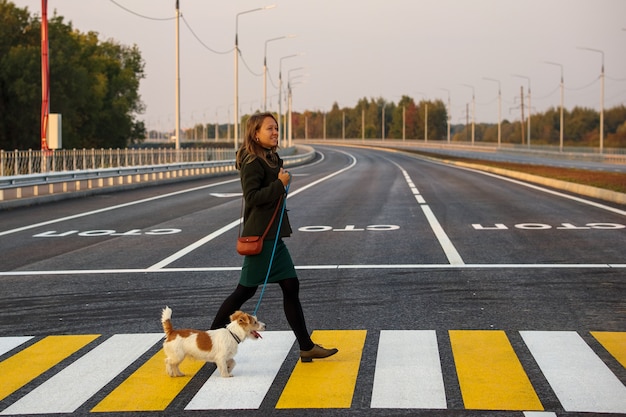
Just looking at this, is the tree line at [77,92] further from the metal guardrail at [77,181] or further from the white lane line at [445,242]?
the white lane line at [445,242]

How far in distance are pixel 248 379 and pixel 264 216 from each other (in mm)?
1178

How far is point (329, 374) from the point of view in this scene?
660 centimetres

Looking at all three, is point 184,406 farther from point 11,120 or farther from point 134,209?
point 11,120

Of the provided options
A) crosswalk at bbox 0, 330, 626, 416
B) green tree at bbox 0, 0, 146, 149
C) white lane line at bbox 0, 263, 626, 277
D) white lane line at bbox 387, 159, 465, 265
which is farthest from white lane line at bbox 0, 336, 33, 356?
green tree at bbox 0, 0, 146, 149

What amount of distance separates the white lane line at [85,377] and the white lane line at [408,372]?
188 cm

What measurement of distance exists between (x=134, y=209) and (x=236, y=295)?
57.7ft

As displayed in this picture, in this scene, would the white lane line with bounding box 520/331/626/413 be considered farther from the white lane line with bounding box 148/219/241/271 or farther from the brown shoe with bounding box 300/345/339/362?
the white lane line with bounding box 148/219/241/271

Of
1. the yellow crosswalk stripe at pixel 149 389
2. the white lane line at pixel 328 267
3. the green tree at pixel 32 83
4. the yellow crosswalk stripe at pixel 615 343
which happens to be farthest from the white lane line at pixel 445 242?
the green tree at pixel 32 83

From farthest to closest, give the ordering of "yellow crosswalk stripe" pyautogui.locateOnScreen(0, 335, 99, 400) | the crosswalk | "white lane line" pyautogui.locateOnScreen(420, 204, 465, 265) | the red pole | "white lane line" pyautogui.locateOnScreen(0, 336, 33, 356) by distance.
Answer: the red pole → "white lane line" pyautogui.locateOnScreen(420, 204, 465, 265) → "white lane line" pyautogui.locateOnScreen(0, 336, 33, 356) → "yellow crosswalk stripe" pyautogui.locateOnScreen(0, 335, 99, 400) → the crosswalk

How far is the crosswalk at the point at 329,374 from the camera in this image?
5.80m

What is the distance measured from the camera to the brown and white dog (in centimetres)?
636

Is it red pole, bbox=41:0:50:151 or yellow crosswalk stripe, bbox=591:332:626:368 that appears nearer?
yellow crosswalk stripe, bbox=591:332:626:368

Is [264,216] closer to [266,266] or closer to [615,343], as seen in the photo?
[266,266]

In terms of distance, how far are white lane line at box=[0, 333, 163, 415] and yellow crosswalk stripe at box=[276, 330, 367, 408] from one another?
130 cm
